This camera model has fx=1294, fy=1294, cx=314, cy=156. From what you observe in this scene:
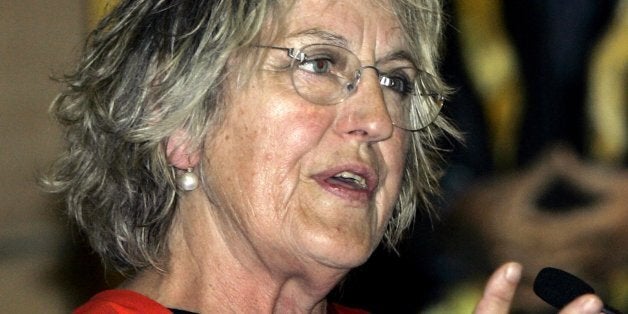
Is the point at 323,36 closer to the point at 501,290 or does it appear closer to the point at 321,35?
the point at 321,35

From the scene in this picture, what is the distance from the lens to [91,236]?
11.6 feet

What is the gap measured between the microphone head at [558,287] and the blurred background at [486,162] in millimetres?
2033

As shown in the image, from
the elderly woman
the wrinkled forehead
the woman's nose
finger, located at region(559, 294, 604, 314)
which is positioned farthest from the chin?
finger, located at region(559, 294, 604, 314)

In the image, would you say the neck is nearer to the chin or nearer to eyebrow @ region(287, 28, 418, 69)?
the chin

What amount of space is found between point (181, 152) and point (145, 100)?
0.52ft

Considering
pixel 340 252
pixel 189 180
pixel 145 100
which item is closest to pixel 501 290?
pixel 340 252

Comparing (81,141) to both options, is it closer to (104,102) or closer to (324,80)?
(104,102)

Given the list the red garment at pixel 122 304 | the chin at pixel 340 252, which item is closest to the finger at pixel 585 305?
the chin at pixel 340 252

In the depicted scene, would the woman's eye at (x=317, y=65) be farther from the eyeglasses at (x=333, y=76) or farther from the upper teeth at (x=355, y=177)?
the upper teeth at (x=355, y=177)

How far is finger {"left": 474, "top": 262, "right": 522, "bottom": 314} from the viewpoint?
2.74m

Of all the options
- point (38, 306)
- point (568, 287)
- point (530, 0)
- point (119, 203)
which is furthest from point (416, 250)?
point (568, 287)

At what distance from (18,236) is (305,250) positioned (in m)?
2.35

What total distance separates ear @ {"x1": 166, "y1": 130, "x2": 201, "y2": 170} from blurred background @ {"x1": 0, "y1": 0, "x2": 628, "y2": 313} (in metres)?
1.67

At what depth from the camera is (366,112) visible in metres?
3.19
